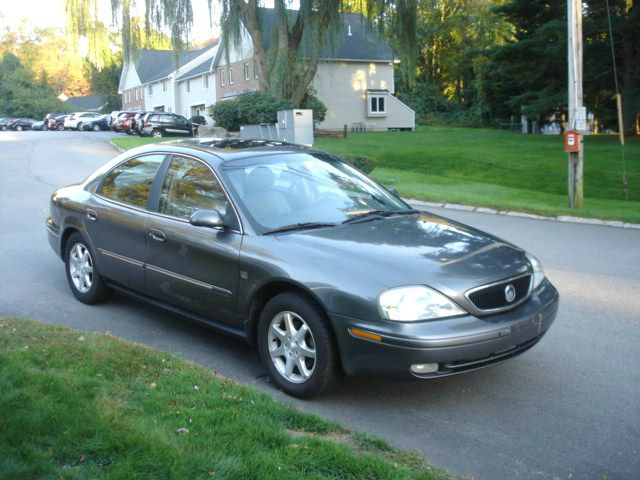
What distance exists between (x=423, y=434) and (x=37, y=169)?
19.6 metres

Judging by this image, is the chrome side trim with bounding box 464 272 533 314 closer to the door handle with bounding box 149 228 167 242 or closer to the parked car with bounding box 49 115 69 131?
the door handle with bounding box 149 228 167 242

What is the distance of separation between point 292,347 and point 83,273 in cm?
315

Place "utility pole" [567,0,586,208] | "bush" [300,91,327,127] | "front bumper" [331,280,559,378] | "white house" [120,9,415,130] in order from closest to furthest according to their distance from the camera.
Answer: "front bumper" [331,280,559,378]
"utility pole" [567,0,586,208]
"bush" [300,91,327,127]
"white house" [120,9,415,130]

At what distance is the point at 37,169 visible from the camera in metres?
21.1

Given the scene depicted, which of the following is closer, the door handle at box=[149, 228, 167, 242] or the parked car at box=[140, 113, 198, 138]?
the door handle at box=[149, 228, 167, 242]

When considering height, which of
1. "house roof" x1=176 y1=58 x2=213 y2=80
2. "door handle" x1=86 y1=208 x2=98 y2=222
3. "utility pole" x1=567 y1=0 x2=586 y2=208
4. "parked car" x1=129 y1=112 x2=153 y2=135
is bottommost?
"door handle" x1=86 y1=208 x2=98 y2=222

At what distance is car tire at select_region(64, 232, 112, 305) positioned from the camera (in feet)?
22.1

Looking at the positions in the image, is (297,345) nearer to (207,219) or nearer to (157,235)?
(207,219)

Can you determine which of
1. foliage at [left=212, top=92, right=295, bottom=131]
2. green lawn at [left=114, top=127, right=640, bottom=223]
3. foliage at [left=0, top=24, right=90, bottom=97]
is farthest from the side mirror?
foliage at [left=0, top=24, right=90, bottom=97]

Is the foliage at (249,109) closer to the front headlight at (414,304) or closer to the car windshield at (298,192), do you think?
the car windshield at (298,192)

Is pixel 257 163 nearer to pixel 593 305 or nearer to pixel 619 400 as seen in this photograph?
pixel 619 400

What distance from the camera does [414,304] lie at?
426 cm

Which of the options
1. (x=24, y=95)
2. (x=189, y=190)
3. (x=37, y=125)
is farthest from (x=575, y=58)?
(x=24, y=95)

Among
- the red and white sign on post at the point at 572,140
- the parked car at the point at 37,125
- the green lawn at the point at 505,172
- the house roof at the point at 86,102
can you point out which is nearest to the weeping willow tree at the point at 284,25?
the green lawn at the point at 505,172
